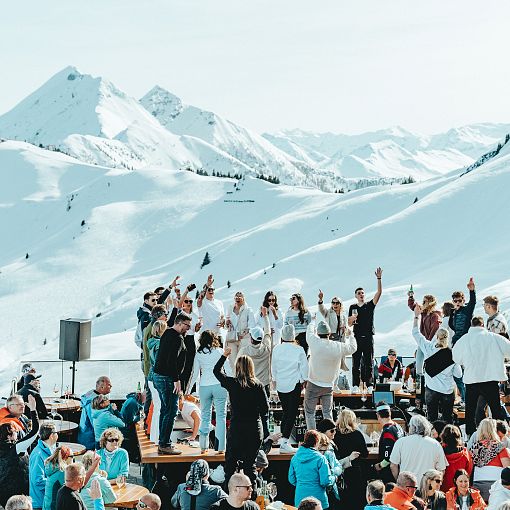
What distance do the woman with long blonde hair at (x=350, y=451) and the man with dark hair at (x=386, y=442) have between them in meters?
0.21

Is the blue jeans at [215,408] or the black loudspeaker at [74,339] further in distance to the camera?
the black loudspeaker at [74,339]

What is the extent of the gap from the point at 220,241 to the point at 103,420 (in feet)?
198

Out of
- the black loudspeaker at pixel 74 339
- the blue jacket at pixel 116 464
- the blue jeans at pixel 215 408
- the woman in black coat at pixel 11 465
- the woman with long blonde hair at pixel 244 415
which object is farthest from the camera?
the black loudspeaker at pixel 74 339

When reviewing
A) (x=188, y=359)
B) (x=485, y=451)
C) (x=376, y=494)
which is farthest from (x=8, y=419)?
(x=485, y=451)

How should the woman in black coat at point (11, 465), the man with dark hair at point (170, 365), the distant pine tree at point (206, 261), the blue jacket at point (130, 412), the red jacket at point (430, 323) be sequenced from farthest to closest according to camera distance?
the distant pine tree at point (206, 261)
the red jacket at point (430, 323)
the blue jacket at point (130, 412)
the man with dark hair at point (170, 365)
the woman in black coat at point (11, 465)

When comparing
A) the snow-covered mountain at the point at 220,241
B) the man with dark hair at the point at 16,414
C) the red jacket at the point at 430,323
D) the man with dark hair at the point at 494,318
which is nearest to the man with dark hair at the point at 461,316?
the red jacket at the point at 430,323

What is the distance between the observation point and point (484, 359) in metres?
10.7

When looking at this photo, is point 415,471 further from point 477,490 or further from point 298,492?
point 298,492

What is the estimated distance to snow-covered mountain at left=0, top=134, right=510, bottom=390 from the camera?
134 ft

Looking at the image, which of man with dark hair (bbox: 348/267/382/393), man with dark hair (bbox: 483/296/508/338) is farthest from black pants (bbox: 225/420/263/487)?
man with dark hair (bbox: 348/267/382/393)

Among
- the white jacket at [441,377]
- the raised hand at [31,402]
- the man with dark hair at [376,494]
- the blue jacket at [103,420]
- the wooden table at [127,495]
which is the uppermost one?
the white jacket at [441,377]

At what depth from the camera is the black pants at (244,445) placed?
30.7 ft

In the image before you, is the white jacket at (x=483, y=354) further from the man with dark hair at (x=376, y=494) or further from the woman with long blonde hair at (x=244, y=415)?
the man with dark hair at (x=376, y=494)

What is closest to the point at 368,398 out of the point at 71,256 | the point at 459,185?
the point at 459,185
